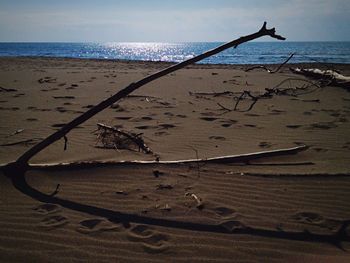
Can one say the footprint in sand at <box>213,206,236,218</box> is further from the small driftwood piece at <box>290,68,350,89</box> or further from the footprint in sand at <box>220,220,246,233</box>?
the small driftwood piece at <box>290,68,350,89</box>

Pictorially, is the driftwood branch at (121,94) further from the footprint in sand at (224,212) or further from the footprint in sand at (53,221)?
the footprint in sand at (224,212)

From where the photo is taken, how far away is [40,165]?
3.55 metres

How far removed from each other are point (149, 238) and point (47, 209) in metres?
0.98

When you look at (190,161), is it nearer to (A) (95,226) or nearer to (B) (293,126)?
(A) (95,226)

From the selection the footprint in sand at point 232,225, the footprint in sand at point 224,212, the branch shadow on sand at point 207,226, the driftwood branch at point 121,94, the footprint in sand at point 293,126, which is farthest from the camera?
the footprint in sand at point 293,126

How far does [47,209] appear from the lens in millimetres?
2824

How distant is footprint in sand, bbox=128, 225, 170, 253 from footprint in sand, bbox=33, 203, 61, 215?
0.74 meters

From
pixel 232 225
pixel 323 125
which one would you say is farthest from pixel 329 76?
pixel 232 225

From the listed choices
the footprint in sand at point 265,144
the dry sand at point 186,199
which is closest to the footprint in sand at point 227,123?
the dry sand at point 186,199

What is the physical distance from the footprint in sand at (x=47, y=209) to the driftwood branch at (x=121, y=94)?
28.7 inches

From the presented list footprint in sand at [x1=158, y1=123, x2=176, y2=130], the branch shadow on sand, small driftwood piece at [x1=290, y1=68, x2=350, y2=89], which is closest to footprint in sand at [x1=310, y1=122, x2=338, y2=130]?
small driftwood piece at [x1=290, y1=68, x2=350, y2=89]

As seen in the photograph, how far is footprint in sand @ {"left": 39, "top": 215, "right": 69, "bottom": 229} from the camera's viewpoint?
2590 mm

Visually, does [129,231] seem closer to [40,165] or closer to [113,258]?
[113,258]

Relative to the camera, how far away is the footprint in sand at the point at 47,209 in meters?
2.78
